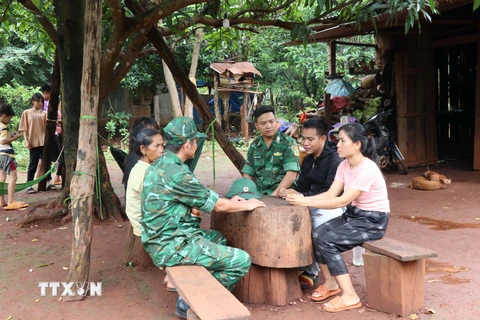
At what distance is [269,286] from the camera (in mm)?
3574

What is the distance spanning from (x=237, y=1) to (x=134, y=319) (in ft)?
23.9

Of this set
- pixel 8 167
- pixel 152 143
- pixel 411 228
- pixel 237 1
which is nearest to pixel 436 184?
pixel 411 228

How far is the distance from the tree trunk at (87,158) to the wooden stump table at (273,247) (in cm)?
116

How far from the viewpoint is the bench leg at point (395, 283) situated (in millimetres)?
3225

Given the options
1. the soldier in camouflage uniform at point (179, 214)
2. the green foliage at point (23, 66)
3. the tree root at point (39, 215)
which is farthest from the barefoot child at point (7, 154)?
the green foliage at point (23, 66)

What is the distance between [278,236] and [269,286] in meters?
0.45

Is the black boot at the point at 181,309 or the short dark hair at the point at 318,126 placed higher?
the short dark hair at the point at 318,126

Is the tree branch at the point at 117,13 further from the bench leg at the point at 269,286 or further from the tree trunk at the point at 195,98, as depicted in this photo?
the bench leg at the point at 269,286

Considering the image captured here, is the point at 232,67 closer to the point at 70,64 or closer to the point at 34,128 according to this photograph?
the point at 34,128

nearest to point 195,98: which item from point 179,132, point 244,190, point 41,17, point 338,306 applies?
point 41,17

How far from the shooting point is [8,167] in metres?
7.00

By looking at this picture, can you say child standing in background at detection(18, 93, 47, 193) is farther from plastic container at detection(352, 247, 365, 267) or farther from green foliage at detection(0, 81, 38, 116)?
green foliage at detection(0, 81, 38, 116)

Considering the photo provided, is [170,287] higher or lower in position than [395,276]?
lower

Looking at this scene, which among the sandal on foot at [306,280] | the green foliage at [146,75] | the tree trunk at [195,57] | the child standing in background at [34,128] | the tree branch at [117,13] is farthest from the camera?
the green foliage at [146,75]
